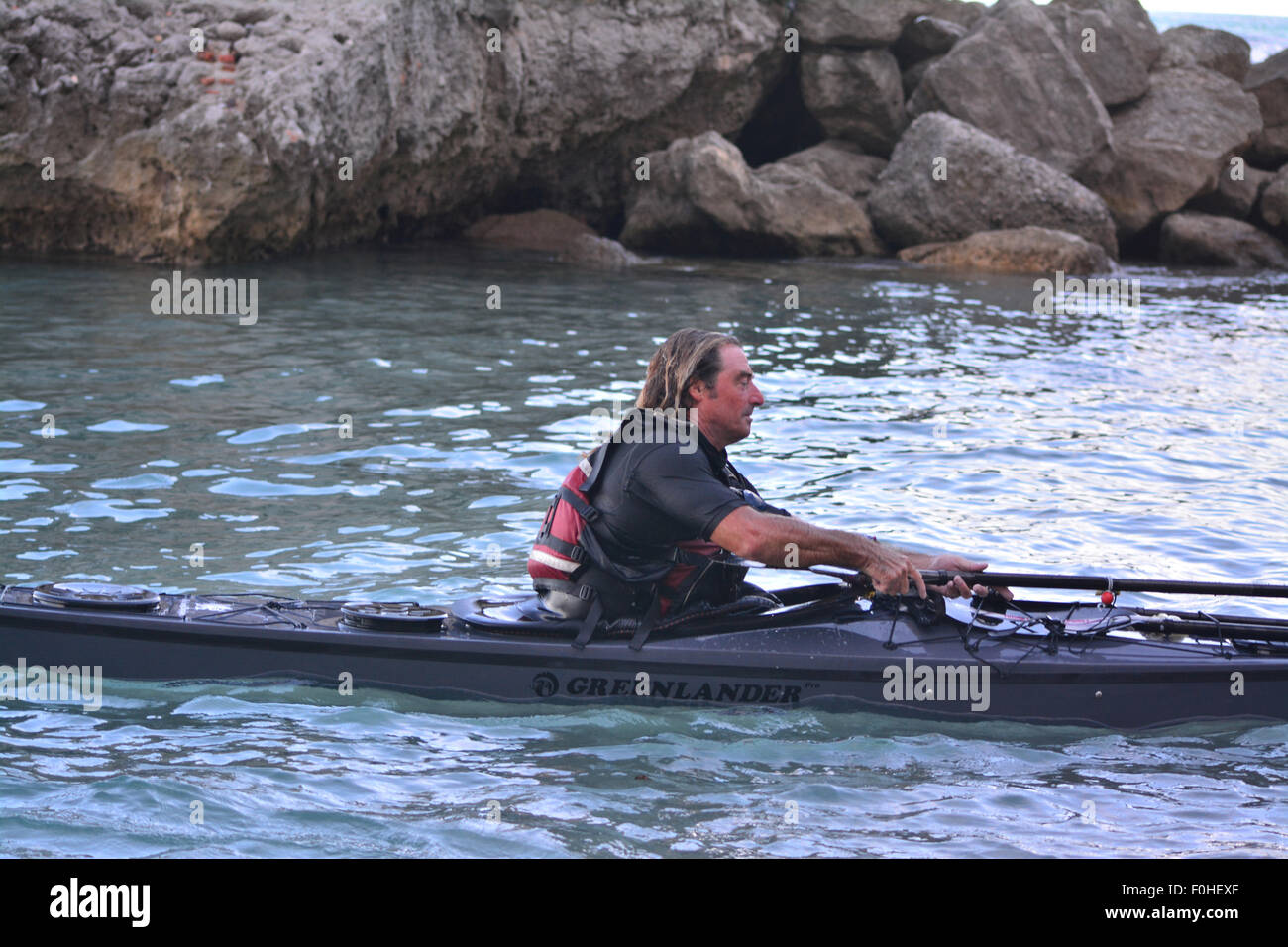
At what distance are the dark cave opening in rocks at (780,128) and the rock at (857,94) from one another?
73 centimetres

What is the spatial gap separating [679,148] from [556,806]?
1570 centimetres

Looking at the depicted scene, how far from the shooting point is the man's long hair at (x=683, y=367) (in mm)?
5109

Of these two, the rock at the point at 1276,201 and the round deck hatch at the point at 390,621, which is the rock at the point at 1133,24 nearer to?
the rock at the point at 1276,201

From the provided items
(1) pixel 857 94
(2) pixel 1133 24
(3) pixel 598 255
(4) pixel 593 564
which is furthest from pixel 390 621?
(2) pixel 1133 24

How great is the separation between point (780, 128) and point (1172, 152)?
6080 millimetres

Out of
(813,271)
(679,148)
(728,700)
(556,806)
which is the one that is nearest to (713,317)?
(813,271)

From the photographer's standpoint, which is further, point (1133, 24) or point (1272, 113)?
point (1272, 113)

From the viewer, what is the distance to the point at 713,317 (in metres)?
14.3

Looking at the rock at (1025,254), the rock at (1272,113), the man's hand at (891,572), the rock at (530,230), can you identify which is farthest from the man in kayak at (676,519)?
the rock at (1272,113)

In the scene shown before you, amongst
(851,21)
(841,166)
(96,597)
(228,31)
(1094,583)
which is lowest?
A: (96,597)

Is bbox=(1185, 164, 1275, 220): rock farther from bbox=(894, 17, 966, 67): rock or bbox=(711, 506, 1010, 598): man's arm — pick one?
bbox=(711, 506, 1010, 598): man's arm

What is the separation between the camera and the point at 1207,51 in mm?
23094

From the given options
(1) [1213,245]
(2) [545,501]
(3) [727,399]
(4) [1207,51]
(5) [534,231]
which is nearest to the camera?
(3) [727,399]

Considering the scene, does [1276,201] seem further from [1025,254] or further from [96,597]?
[96,597]
